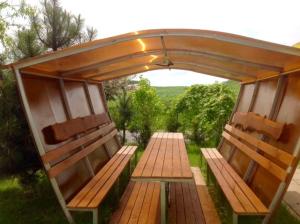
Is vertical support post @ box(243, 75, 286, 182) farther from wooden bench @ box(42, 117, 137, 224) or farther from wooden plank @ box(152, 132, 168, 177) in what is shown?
wooden bench @ box(42, 117, 137, 224)

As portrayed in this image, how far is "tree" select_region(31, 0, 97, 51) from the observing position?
10.3 metres

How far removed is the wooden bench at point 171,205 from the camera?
5.07 meters

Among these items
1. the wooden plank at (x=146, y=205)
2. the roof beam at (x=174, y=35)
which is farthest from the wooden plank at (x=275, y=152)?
the wooden plank at (x=146, y=205)

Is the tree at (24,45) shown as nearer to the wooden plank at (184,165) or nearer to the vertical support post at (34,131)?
the vertical support post at (34,131)

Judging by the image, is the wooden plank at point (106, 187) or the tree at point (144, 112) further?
the tree at point (144, 112)

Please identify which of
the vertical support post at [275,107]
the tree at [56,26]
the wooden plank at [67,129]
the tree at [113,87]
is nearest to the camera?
the wooden plank at [67,129]

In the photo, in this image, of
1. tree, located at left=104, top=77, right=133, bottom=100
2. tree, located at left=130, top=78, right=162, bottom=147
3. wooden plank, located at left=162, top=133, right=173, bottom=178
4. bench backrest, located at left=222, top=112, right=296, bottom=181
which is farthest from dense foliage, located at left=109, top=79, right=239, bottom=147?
wooden plank, located at left=162, top=133, right=173, bottom=178

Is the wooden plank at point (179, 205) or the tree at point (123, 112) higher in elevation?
the tree at point (123, 112)

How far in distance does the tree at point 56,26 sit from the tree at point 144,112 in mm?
3209

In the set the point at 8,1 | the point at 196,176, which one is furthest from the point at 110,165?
the point at 8,1

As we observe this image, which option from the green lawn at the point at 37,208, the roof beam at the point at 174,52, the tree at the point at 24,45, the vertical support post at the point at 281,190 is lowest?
the green lawn at the point at 37,208

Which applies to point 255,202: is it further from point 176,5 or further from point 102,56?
point 176,5

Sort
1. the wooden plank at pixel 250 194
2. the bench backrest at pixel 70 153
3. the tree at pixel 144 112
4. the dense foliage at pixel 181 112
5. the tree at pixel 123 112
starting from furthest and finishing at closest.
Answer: the tree at pixel 144 112, the tree at pixel 123 112, the dense foliage at pixel 181 112, the bench backrest at pixel 70 153, the wooden plank at pixel 250 194

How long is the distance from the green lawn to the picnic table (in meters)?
1.10
